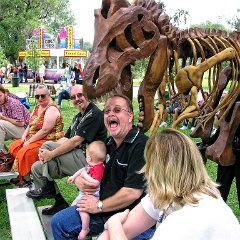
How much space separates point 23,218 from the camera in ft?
13.5

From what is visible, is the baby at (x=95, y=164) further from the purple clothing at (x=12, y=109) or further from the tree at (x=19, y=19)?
the tree at (x=19, y=19)

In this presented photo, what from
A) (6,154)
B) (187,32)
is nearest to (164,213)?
(187,32)

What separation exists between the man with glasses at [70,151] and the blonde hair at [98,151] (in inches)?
32.8

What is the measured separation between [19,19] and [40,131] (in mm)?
38581

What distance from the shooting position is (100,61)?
2.80 meters

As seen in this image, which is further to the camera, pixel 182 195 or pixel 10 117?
pixel 10 117

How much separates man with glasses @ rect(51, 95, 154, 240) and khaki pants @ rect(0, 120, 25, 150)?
10.3 ft

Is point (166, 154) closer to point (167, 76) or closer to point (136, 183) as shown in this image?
point (136, 183)

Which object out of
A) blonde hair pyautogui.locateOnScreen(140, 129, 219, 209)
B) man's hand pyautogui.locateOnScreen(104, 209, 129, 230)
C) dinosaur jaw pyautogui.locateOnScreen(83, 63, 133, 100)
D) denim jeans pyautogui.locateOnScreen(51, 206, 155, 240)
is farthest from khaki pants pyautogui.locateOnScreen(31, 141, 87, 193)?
blonde hair pyautogui.locateOnScreen(140, 129, 219, 209)

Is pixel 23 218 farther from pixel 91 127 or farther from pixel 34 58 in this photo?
pixel 34 58

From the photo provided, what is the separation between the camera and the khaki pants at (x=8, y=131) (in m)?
6.12

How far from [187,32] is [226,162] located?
3.95 ft

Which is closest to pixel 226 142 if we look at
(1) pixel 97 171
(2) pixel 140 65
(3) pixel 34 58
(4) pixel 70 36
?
(1) pixel 97 171

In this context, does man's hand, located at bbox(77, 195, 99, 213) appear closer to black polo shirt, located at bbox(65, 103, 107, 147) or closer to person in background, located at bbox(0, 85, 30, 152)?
black polo shirt, located at bbox(65, 103, 107, 147)
